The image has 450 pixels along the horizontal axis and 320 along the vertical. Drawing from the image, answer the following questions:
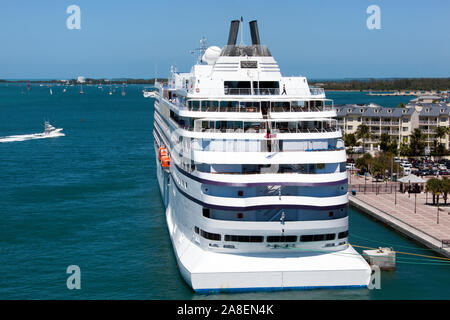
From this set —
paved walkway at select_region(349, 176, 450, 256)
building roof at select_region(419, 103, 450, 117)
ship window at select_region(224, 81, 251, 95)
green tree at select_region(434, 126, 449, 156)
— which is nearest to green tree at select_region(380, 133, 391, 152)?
green tree at select_region(434, 126, 449, 156)

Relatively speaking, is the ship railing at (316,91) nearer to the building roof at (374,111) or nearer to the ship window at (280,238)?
the ship window at (280,238)

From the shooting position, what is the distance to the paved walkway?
140 ft

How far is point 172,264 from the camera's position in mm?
35688

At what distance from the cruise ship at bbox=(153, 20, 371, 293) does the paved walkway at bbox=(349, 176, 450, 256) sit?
13935 mm

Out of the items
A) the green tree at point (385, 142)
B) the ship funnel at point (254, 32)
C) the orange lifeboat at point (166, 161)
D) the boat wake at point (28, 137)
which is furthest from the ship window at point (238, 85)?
the boat wake at point (28, 137)

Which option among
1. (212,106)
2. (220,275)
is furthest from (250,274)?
(212,106)

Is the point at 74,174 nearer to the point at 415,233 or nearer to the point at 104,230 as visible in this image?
the point at 104,230

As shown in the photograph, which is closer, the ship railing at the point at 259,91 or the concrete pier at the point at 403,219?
the ship railing at the point at 259,91

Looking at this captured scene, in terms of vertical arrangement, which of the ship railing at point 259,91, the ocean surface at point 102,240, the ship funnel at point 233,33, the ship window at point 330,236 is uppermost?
the ship funnel at point 233,33

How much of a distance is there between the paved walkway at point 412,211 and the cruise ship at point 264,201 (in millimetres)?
13935

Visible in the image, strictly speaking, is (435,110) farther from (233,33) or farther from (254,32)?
(233,33)

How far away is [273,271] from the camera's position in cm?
2866

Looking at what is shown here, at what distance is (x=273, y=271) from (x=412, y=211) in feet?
80.7

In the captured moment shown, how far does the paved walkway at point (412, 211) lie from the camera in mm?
42656
